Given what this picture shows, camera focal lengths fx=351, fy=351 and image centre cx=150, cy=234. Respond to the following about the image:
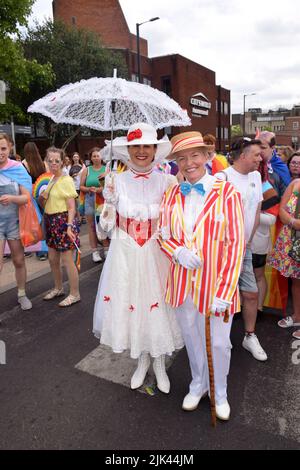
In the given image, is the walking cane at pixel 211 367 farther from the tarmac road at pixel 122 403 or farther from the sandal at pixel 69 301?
the sandal at pixel 69 301

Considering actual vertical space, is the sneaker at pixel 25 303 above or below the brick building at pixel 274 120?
below

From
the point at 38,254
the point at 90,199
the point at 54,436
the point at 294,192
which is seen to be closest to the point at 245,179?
the point at 294,192

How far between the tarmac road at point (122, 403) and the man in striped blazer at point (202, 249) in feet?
0.81

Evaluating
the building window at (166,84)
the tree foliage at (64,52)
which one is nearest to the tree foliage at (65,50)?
the tree foliage at (64,52)

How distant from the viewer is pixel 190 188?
2238mm

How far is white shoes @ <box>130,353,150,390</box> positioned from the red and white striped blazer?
727 millimetres

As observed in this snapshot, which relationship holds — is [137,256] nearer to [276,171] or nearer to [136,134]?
[136,134]

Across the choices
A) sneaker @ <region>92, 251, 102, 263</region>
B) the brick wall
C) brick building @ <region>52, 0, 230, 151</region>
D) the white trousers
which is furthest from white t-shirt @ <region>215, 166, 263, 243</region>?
the brick wall

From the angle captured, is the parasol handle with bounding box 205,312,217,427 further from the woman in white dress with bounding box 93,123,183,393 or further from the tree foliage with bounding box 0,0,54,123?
the tree foliage with bounding box 0,0,54,123

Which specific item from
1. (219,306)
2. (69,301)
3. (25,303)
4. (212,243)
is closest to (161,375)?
(219,306)

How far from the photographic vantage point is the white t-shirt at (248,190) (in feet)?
9.71

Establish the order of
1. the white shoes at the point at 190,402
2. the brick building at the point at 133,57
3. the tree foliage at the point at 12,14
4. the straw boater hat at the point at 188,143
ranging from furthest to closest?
1. the brick building at the point at 133,57
2. the tree foliage at the point at 12,14
3. the white shoes at the point at 190,402
4. the straw boater hat at the point at 188,143

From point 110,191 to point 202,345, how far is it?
1259 millimetres

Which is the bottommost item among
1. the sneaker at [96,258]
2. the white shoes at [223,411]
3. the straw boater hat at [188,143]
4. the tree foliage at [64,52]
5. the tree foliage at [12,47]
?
the white shoes at [223,411]
